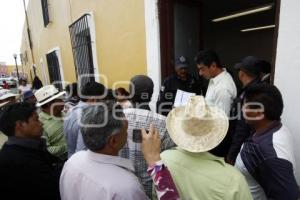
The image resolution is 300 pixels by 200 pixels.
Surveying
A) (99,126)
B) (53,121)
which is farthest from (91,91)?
(99,126)

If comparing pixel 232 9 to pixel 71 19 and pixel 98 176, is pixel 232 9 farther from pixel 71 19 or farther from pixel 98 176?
pixel 98 176

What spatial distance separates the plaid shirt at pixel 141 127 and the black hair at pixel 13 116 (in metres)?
0.87

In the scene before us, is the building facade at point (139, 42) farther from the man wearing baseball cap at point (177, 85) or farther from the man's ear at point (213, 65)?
the man's ear at point (213, 65)

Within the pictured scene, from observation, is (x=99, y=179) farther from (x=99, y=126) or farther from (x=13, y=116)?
(x=13, y=116)

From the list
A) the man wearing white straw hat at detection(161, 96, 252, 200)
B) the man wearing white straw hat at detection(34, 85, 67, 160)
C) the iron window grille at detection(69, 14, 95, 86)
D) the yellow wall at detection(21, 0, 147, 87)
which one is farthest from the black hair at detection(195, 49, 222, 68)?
the iron window grille at detection(69, 14, 95, 86)

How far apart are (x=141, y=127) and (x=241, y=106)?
3.50 feet

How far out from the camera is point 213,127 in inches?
47.7

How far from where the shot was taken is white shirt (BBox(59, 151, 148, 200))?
3.50 ft

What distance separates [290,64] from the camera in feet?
6.31

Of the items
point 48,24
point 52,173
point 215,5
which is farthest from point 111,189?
point 48,24

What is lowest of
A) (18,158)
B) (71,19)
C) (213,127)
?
(18,158)

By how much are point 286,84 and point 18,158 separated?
2157 millimetres

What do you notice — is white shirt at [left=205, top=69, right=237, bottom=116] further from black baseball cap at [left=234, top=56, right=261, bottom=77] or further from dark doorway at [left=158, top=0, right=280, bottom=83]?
dark doorway at [left=158, top=0, right=280, bottom=83]

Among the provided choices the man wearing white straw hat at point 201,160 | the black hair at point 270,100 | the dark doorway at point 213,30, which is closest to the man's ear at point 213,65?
the dark doorway at point 213,30
